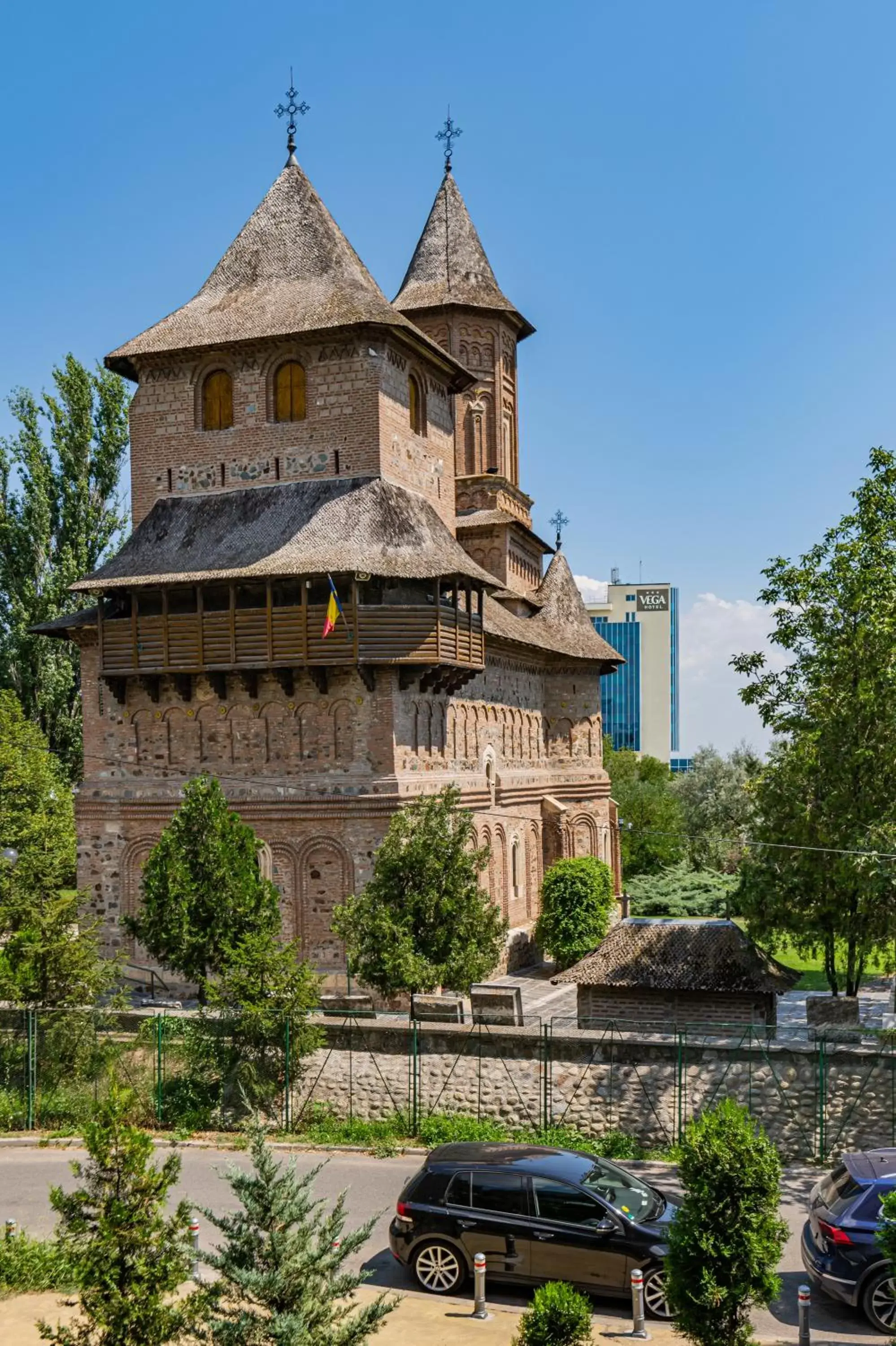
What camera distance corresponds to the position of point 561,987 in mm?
34719

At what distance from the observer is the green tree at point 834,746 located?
22469 mm

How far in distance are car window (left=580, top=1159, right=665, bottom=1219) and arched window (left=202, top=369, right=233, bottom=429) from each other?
2233 centimetres

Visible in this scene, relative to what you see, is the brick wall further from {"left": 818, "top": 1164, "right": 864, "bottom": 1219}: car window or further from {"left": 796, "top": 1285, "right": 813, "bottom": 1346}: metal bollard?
{"left": 796, "top": 1285, "right": 813, "bottom": 1346}: metal bollard

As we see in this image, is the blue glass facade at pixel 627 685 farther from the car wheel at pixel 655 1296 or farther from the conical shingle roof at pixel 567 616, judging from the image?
the car wheel at pixel 655 1296

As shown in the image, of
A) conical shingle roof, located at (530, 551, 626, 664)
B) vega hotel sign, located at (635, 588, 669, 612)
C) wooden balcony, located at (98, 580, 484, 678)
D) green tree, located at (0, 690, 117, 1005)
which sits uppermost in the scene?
vega hotel sign, located at (635, 588, 669, 612)

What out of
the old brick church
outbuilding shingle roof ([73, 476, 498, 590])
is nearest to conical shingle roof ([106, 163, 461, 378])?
the old brick church

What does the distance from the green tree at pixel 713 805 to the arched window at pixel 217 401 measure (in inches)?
1122

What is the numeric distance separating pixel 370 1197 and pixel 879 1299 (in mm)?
6886

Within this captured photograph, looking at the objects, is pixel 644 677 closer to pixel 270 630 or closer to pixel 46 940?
pixel 270 630

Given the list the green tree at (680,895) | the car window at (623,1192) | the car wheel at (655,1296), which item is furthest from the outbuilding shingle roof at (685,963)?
the green tree at (680,895)

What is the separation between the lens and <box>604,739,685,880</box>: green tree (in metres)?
55.6

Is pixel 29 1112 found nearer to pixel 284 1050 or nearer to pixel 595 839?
pixel 284 1050

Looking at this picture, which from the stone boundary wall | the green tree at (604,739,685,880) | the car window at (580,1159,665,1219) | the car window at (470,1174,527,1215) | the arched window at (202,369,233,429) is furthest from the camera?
the green tree at (604,739,685,880)

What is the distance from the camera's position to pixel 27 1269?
14.6 m
